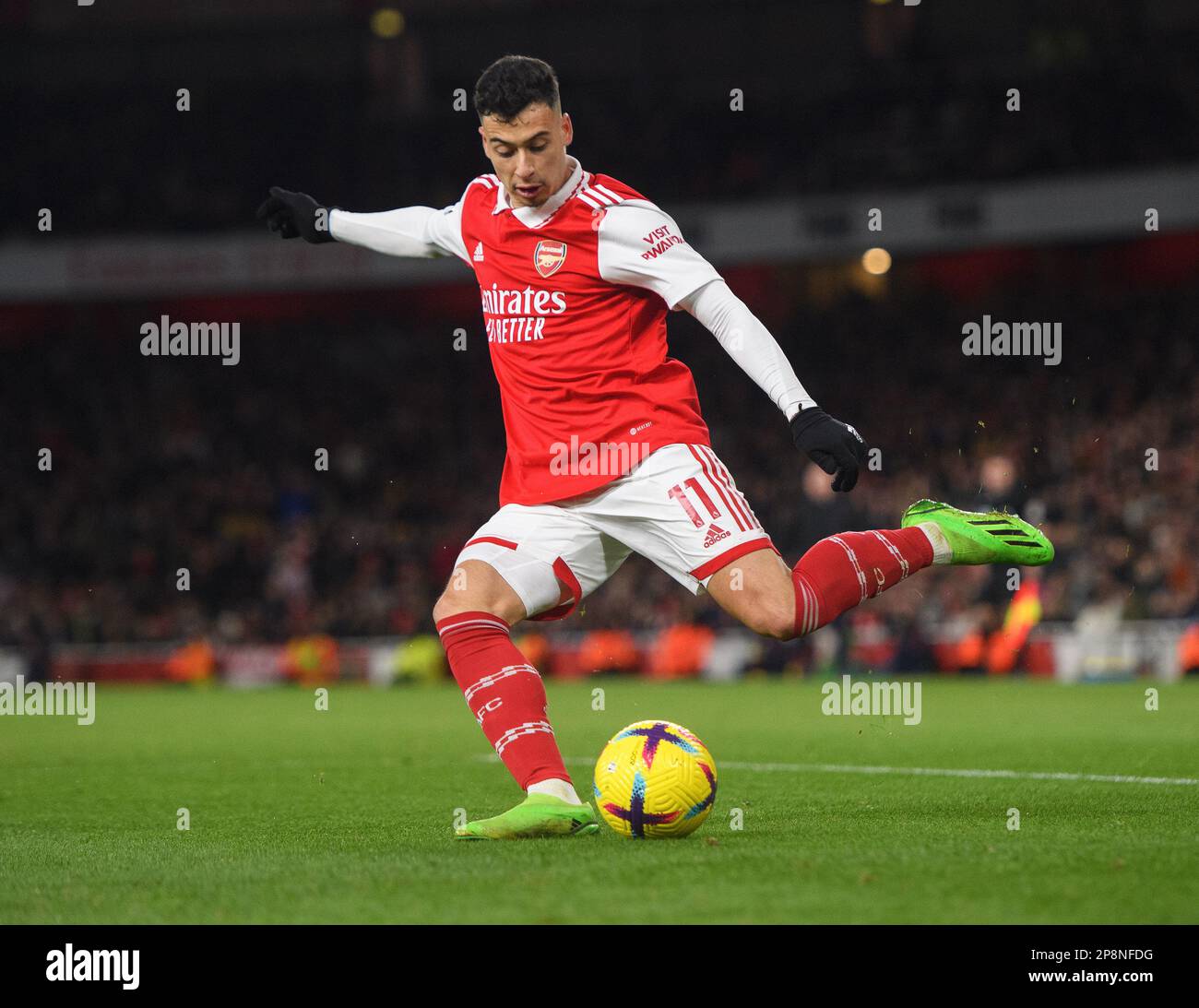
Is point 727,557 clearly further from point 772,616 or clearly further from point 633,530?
point 633,530

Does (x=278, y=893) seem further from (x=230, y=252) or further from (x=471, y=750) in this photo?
(x=230, y=252)

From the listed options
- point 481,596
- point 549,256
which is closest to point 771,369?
point 549,256

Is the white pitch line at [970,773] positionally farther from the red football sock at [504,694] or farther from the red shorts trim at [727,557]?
the red football sock at [504,694]

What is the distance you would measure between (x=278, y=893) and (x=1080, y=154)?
20.3 metres

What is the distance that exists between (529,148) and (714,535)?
4.52 feet

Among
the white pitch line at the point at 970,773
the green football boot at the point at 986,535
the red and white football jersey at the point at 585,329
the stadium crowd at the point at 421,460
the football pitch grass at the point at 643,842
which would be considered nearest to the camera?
the football pitch grass at the point at 643,842

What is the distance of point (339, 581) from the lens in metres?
23.2

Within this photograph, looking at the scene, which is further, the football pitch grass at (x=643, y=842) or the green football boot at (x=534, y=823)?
the green football boot at (x=534, y=823)

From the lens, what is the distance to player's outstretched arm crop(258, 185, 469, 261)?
602 cm

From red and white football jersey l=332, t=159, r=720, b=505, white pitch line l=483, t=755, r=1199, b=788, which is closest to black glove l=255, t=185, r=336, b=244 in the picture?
red and white football jersey l=332, t=159, r=720, b=505

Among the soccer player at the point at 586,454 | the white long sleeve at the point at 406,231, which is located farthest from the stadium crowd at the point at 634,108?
the soccer player at the point at 586,454

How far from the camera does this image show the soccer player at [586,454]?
537cm

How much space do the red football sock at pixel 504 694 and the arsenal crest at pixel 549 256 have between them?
1.18 metres
